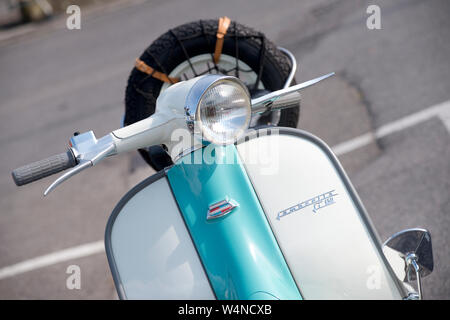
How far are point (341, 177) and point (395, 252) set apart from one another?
458 mm

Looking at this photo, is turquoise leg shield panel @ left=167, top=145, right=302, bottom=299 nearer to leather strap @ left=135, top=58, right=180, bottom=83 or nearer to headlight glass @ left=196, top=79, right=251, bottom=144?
headlight glass @ left=196, top=79, right=251, bottom=144

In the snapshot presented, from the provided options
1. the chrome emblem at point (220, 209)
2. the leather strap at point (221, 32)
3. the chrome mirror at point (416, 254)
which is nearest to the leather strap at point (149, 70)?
the leather strap at point (221, 32)

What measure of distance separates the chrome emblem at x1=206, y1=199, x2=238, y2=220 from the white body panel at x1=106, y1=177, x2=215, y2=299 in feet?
0.53

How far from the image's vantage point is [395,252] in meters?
2.22

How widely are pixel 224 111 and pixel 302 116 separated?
2805mm

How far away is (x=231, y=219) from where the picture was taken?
2049 mm

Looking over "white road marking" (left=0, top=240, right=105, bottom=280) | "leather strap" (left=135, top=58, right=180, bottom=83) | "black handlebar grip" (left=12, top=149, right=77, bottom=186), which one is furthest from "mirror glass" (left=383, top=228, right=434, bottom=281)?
"white road marking" (left=0, top=240, right=105, bottom=280)

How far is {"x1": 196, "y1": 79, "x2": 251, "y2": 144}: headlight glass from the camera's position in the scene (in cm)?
192

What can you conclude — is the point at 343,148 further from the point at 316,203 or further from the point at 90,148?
the point at 90,148

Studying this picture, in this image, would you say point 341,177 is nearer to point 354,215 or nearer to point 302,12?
point 354,215

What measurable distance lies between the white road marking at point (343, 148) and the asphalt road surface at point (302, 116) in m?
0.01

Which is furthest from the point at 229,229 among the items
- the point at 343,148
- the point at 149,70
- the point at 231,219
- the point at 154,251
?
the point at 343,148

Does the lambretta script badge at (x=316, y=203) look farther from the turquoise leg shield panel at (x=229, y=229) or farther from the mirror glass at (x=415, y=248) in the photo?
the mirror glass at (x=415, y=248)

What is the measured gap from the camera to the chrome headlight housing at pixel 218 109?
74.0 inches
